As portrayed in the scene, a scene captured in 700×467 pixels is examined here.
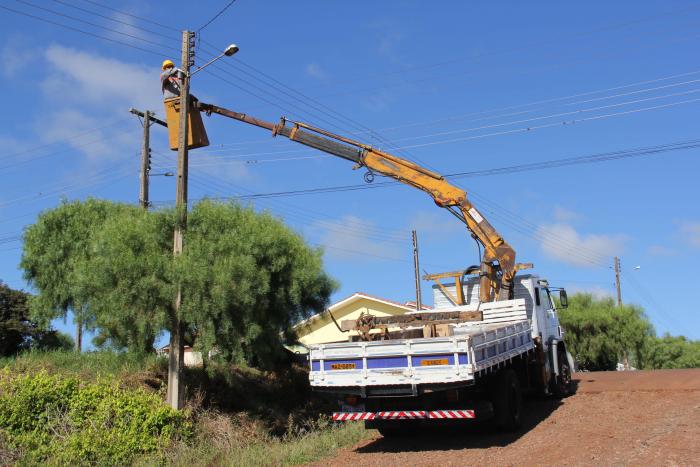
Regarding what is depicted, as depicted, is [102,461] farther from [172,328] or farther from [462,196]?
[462,196]

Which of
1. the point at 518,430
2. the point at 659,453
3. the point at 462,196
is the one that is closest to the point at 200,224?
the point at 462,196

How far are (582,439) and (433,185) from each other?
863cm

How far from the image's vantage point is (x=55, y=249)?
19047 millimetres

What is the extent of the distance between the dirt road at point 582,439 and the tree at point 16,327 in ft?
47.6

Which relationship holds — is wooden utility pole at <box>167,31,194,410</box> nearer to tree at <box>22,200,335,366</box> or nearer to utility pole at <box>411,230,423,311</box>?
tree at <box>22,200,335,366</box>

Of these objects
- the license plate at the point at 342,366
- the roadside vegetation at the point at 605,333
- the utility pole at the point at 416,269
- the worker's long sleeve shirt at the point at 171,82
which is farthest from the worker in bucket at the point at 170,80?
the roadside vegetation at the point at 605,333

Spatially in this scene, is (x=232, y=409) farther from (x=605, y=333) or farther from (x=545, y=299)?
(x=605, y=333)

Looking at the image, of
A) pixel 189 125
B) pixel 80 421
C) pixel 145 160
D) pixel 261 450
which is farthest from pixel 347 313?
pixel 80 421

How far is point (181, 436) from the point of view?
1384cm

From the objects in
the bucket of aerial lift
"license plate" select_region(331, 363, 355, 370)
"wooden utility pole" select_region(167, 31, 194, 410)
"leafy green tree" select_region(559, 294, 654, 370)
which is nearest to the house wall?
"leafy green tree" select_region(559, 294, 654, 370)

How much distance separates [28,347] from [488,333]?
57.5 feet

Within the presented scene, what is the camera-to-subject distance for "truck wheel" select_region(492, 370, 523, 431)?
11.7 m

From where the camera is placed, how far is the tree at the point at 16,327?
2183 cm

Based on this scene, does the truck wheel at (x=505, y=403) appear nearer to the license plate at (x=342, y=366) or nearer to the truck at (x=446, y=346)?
the truck at (x=446, y=346)
